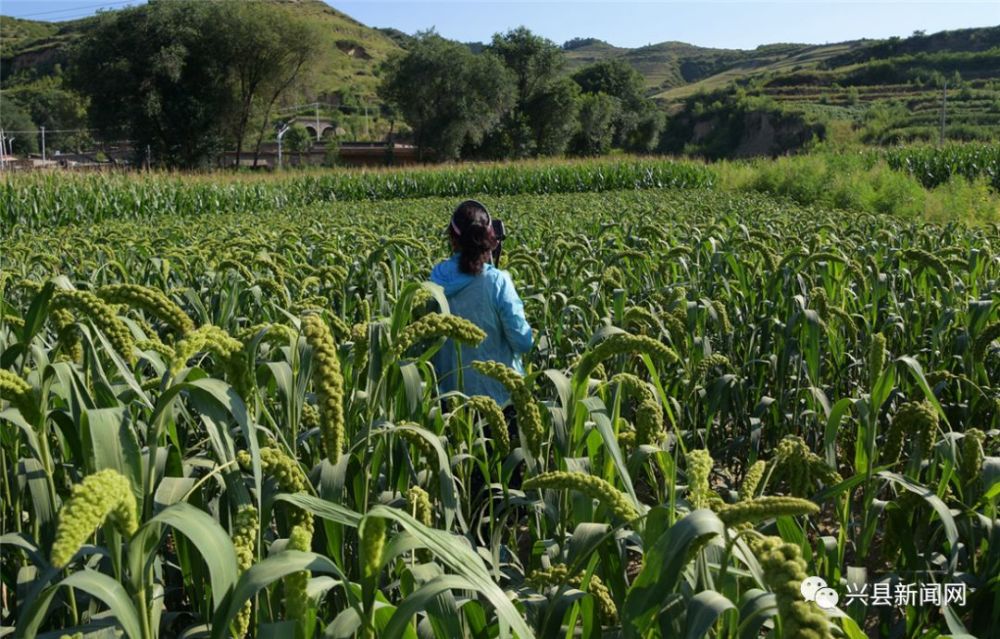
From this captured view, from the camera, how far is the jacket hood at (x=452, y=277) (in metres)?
3.91

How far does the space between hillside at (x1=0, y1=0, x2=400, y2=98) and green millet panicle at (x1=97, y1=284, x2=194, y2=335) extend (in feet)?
421

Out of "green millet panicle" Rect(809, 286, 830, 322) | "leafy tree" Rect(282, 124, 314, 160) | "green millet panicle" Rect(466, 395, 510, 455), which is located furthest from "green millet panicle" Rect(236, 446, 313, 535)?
"leafy tree" Rect(282, 124, 314, 160)

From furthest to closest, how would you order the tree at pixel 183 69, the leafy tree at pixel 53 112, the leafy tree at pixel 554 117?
the leafy tree at pixel 53 112, the leafy tree at pixel 554 117, the tree at pixel 183 69

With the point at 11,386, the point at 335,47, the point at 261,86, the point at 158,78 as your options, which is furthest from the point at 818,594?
the point at 335,47

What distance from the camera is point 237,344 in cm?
174

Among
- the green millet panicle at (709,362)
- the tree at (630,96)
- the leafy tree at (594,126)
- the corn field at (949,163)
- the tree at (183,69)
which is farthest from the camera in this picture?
the tree at (630,96)

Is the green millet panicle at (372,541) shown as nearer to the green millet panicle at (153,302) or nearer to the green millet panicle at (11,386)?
the green millet panicle at (153,302)

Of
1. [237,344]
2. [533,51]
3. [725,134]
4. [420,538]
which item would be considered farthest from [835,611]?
[725,134]

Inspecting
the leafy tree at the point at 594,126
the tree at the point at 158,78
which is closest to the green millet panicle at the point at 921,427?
the tree at the point at 158,78

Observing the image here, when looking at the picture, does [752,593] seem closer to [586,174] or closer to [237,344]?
[237,344]

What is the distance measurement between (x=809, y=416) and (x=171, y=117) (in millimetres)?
49871

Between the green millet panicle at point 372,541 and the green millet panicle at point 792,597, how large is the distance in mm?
625

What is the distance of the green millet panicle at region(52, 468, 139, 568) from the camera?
39.4 inches

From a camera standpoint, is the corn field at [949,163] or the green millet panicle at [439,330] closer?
the green millet panicle at [439,330]
